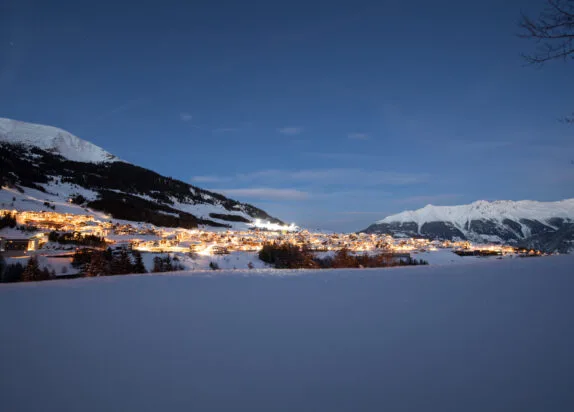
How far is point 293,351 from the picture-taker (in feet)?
6.80

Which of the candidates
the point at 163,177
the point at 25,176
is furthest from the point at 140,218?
the point at 163,177

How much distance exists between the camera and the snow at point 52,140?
132 m

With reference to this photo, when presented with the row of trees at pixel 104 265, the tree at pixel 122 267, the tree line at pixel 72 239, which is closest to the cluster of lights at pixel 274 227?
the tree line at pixel 72 239

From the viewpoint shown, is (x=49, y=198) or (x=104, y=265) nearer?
(x=104, y=265)

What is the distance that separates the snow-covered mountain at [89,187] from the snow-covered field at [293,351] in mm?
50639

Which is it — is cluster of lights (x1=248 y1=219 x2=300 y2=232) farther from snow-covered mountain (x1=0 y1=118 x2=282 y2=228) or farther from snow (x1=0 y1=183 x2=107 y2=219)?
snow (x1=0 y1=183 x2=107 y2=219)

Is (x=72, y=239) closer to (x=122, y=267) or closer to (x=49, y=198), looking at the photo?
(x=122, y=267)

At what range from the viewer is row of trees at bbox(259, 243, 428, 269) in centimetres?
2192

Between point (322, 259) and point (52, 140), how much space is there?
6674 inches

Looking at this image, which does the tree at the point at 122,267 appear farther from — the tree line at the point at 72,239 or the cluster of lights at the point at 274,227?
the cluster of lights at the point at 274,227

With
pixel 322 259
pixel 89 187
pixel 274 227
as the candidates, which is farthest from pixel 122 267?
pixel 274 227

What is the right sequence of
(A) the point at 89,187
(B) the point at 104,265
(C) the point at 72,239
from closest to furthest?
(B) the point at 104,265 < (C) the point at 72,239 < (A) the point at 89,187

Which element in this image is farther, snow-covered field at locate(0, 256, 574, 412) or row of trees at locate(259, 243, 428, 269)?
row of trees at locate(259, 243, 428, 269)

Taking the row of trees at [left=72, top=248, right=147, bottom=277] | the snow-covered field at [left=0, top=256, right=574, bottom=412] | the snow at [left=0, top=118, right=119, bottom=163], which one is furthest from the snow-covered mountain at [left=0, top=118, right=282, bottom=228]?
the snow-covered field at [left=0, top=256, right=574, bottom=412]
